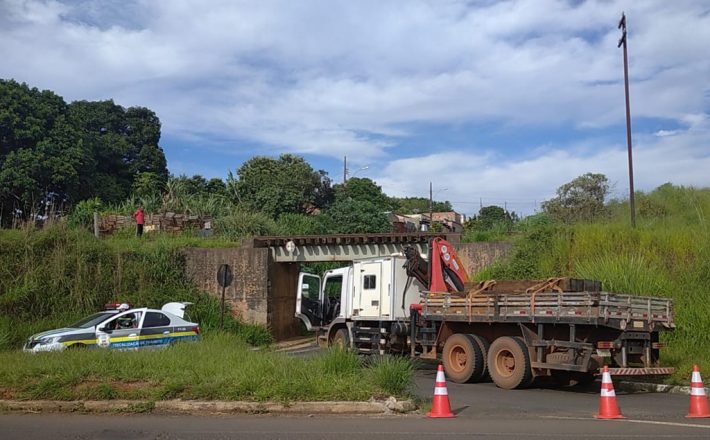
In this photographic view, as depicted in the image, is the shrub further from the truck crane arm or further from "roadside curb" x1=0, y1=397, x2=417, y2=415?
"roadside curb" x1=0, y1=397, x2=417, y2=415

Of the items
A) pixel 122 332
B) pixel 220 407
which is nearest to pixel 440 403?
pixel 220 407

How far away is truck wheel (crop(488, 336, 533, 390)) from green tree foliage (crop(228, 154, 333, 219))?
3584cm

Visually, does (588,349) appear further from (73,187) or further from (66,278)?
(73,187)

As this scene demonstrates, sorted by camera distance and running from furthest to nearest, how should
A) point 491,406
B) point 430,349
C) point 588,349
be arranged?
point 430,349, point 588,349, point 491,406

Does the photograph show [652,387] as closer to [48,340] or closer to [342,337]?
[342,337]

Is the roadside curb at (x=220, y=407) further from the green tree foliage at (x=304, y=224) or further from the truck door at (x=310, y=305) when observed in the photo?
the green tree foliage at (x=304, y=224)

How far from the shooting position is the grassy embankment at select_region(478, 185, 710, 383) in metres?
16.5

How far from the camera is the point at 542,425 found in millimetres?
8617

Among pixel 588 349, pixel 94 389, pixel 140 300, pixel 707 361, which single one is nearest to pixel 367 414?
pixel 94 389

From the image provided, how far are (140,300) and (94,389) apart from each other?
17373 millimetres

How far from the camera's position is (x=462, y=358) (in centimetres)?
1465

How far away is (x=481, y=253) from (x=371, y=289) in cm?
944

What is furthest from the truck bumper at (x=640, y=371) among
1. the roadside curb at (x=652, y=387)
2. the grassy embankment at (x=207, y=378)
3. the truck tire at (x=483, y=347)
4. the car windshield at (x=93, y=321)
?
the car windshield at (x=93, y=321)

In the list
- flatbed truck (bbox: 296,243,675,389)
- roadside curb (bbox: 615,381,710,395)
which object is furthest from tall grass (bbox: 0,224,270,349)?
roadside curb (bbox: 615,381,710,395)
